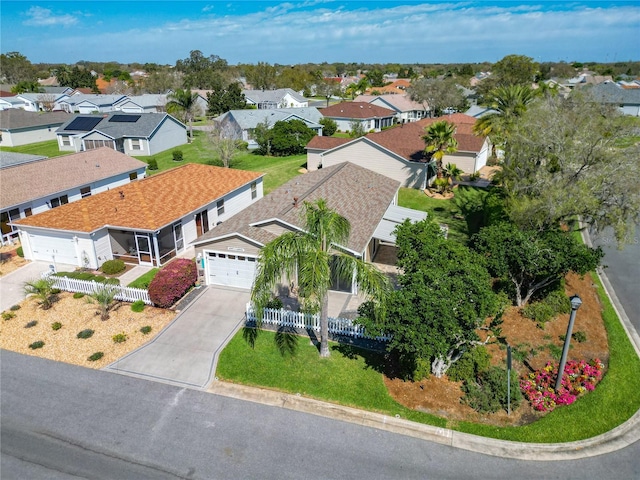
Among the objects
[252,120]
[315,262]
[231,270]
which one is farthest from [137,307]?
[252,120]

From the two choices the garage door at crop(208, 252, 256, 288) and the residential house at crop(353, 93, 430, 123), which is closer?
the garage door at crop(208, 252, 256, 288)

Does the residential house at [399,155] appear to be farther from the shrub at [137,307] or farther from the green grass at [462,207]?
the shrub at [137,307]

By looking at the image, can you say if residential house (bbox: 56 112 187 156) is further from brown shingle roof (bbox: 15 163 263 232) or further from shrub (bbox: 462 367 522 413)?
shrub (bbox: 462 367 522 413)

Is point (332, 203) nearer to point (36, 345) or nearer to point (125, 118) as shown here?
point (36, 345)

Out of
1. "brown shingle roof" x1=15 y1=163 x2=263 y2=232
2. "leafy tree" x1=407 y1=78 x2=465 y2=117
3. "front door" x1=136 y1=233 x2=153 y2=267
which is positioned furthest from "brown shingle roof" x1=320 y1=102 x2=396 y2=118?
"front door" x1=136 y1=233 x2=153 y2=267

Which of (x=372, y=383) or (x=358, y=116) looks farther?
(x=358, y=116)

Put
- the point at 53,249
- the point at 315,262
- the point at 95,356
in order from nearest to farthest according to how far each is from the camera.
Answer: the point at 315,262, the point at 95,356, the point at 53,249
